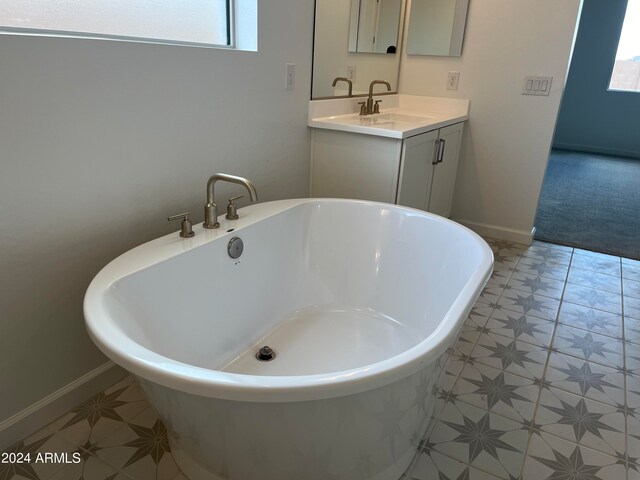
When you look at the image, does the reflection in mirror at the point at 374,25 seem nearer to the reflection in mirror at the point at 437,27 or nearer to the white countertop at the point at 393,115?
the reflection in mirror at the point at 437,27

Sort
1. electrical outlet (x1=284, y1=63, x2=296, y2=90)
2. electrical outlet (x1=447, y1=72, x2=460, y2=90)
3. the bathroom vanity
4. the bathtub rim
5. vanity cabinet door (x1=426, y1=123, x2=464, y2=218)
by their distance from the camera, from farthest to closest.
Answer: electrical outlet (x1=447, y1=72, x2=460, y2=90), vanity cabinet door (x1=426, y1=123, x2=464, y2=218), the bathroom vanity, electrical outlet (x1=284, y1=63, x2=296, y2=90), the bathtub rim

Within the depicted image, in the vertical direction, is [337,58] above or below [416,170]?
above

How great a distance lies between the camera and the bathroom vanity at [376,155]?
231cm

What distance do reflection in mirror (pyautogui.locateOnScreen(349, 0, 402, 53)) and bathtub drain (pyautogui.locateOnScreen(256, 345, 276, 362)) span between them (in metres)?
1.82

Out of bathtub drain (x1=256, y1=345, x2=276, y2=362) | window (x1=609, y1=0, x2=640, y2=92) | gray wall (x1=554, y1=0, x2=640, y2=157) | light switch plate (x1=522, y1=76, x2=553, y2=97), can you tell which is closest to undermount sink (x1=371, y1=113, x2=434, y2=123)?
light switch plate (x1=522, y1=76, x2=553, y2=97)

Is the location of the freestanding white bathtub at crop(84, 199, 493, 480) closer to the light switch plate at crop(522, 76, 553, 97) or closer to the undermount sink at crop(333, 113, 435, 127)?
the undermount sink at crop(333, 113, 435, 127)

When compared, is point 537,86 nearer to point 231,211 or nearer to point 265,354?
point 231,211

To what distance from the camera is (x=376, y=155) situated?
7.67 feet

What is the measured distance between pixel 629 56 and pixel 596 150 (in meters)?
1.22

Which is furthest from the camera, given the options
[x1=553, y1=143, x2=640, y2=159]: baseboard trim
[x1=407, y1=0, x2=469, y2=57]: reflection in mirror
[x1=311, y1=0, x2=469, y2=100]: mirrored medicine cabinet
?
[x1=553, y1=143, x2=640, y2=159]: baseboard trim

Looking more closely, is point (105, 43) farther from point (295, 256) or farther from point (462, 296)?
point (462, 296)

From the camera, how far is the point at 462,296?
1250 millimetres

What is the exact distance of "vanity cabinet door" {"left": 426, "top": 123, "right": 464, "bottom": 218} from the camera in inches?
110

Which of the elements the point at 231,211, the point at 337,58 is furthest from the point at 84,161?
the point at 337,58
